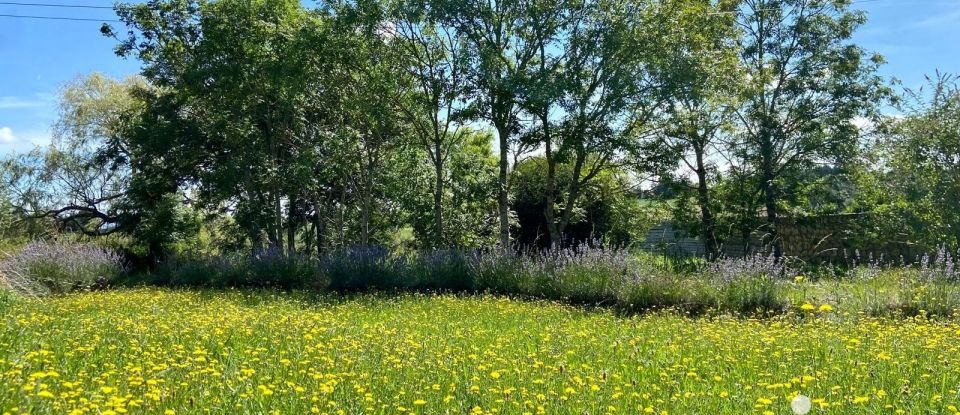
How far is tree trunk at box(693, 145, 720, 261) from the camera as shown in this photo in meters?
17.8

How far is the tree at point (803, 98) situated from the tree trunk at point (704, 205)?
3.29ft

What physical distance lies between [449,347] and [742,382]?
7.70 ft

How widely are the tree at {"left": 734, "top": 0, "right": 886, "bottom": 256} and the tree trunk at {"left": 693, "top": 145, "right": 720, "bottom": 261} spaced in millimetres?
1003

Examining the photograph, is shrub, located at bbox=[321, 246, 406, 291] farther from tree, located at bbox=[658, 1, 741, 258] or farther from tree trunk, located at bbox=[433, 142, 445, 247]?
tree, located at bbox=[658, 1, 741, 258]

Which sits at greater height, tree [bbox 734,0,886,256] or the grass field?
tree [bbox 734,0,886,256]

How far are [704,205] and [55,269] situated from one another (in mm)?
14630

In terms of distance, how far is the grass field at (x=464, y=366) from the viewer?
12.5ft

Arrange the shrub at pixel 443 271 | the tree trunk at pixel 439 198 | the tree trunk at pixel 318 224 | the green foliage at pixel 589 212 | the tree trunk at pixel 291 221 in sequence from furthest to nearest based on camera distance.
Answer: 1. the tree trunk at pixel 291 221
2. the green foliage at pixel 589 212
3. the tree trunk at pixel 318 224
4. the tree trunk at pixel 439 198
5. the shrub at pixel 443 271

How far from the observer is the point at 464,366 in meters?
4.87

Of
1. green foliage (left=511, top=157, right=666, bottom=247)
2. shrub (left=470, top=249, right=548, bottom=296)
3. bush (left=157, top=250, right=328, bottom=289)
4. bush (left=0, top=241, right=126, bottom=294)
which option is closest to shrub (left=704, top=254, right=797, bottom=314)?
shrub (left=470, top=249, right=548, bottom=296)

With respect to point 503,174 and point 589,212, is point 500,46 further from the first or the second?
point 589,212

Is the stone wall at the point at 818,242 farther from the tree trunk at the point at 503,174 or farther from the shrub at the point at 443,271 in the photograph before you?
the shrub at the point at 443,271

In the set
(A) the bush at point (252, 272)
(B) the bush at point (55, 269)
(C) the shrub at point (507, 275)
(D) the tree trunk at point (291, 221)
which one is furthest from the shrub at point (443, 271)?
(D) the tree trunk at point (291, 221)

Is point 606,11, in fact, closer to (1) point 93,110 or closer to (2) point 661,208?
(2) point 661,208
